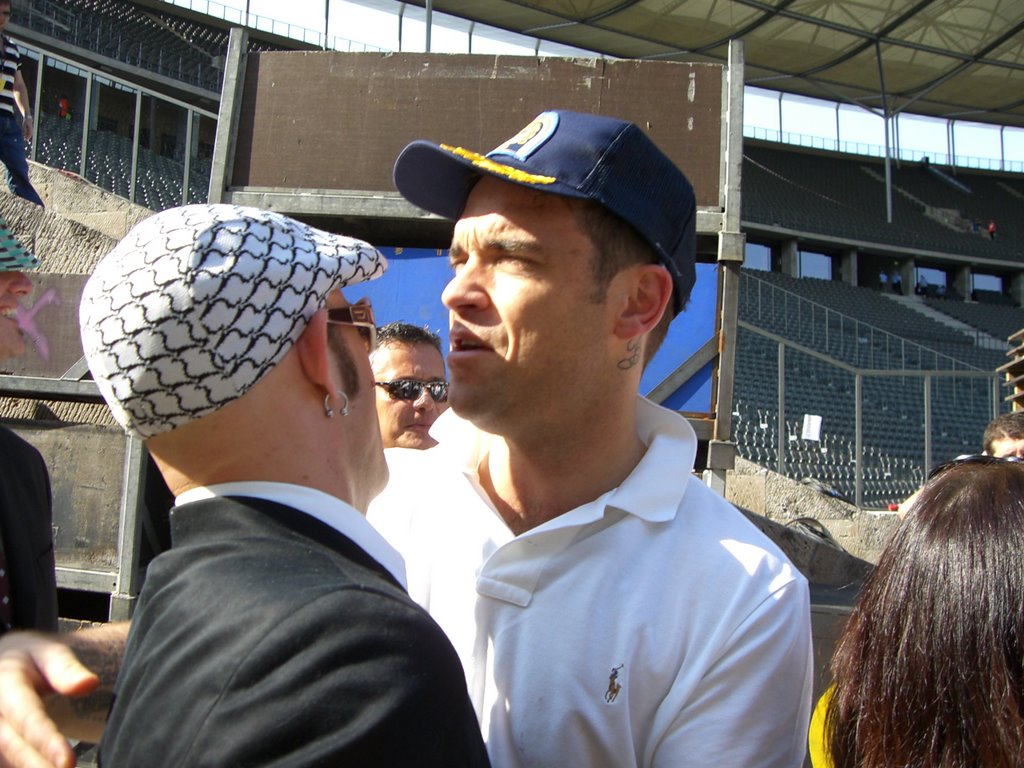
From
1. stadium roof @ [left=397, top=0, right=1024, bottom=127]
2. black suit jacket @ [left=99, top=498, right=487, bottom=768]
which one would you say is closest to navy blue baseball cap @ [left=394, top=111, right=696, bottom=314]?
black suit jacket @ [left=99, top=498, right=487, bottom=768]

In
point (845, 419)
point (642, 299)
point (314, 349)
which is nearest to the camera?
point (314, 349)

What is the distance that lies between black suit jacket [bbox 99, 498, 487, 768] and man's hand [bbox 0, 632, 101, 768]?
67 mm

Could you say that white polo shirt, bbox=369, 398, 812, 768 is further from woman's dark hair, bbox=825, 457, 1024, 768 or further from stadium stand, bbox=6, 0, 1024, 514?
stadium stand, bbox=6, 0, 1024, 514

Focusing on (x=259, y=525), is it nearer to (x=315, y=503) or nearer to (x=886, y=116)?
(x=315, y=503)

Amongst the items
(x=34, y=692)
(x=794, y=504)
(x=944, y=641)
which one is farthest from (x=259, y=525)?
(x=794, y=504)

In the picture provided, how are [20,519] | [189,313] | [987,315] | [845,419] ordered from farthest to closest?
[987,315] → [845,419] → [20,519] → [189,313]

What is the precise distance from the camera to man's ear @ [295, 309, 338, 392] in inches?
50.4

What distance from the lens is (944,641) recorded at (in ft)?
4.39

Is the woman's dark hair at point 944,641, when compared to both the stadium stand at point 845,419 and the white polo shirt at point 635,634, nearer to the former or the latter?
the white polo shirt at point 635,634

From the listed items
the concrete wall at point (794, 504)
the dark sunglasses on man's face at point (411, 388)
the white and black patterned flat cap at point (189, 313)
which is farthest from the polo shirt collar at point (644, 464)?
the concrete wall at point (794, 504)

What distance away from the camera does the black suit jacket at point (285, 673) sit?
0.99m

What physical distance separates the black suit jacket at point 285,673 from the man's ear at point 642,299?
746 mm

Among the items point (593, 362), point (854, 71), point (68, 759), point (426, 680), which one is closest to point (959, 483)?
point (593, 362)

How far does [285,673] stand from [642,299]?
975 mm
